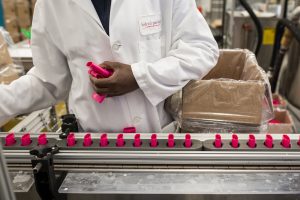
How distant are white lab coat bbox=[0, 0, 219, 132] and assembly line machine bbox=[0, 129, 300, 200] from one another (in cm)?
16

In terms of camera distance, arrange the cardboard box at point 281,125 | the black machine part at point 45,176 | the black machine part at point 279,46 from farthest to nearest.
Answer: the black machine part at point 279,46
the cardboard box at point 281,125
the black machine part at point 45,176

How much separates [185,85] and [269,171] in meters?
0.43

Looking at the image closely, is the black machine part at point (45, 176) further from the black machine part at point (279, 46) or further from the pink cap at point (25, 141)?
the black machine part at point (279, 46)

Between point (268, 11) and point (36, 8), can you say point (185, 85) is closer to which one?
point (36, 8)

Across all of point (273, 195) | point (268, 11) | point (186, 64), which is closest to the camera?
point (273, 195)

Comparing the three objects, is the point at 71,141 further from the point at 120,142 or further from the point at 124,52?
the point at 124,52

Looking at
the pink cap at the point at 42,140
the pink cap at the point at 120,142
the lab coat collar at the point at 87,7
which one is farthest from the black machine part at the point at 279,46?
the pink cap at the point at 42,140

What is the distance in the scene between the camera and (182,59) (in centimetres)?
98

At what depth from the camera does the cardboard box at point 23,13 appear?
4344 mm

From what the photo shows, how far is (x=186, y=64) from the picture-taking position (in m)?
0.97

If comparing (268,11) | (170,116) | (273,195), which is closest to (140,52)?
(170,116)

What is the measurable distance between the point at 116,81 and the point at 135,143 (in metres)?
0.19

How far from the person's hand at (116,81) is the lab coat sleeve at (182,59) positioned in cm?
3

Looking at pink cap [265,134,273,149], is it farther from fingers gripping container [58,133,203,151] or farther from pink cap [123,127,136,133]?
→ pink cap [123,127,136,133]
